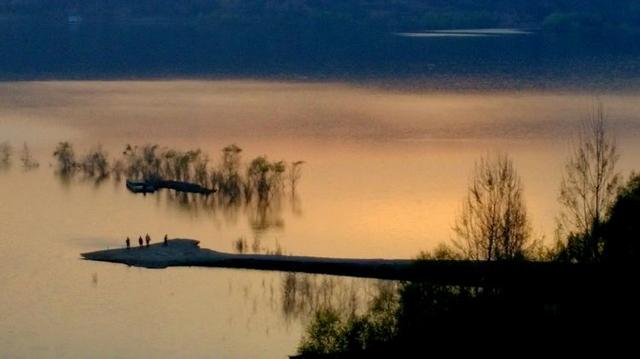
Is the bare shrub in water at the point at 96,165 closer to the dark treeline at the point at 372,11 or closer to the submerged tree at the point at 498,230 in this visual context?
the submerged tree at the point at 498,230

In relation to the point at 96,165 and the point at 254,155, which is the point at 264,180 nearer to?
the point at 96,165

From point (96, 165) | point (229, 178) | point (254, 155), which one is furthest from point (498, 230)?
point (254, 155)

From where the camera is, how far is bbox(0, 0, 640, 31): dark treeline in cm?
17388

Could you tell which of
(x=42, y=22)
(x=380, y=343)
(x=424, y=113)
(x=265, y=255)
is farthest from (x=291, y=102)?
(x=42, y=22)

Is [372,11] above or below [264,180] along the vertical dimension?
above

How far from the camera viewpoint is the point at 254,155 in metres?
55.8

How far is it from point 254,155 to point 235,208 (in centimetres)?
1152

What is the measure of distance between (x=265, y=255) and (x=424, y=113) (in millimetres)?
38938

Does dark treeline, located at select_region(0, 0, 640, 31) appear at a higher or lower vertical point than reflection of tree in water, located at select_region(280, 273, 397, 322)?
higher

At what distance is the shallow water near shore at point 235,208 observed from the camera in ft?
104

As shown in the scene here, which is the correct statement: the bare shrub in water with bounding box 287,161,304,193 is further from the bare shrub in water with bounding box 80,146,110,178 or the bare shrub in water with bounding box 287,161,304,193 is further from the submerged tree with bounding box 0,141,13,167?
the submerged tree with bounding box 0,141,13,167

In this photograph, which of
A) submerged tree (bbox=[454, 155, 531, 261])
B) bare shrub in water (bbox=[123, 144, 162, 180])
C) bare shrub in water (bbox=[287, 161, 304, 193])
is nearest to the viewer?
submerged tree (bbox=[454, 155, 531, 261])

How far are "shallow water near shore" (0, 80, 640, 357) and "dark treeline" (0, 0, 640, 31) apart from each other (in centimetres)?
9062

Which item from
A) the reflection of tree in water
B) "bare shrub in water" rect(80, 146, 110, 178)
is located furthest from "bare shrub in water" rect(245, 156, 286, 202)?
the reflection of tree in water
